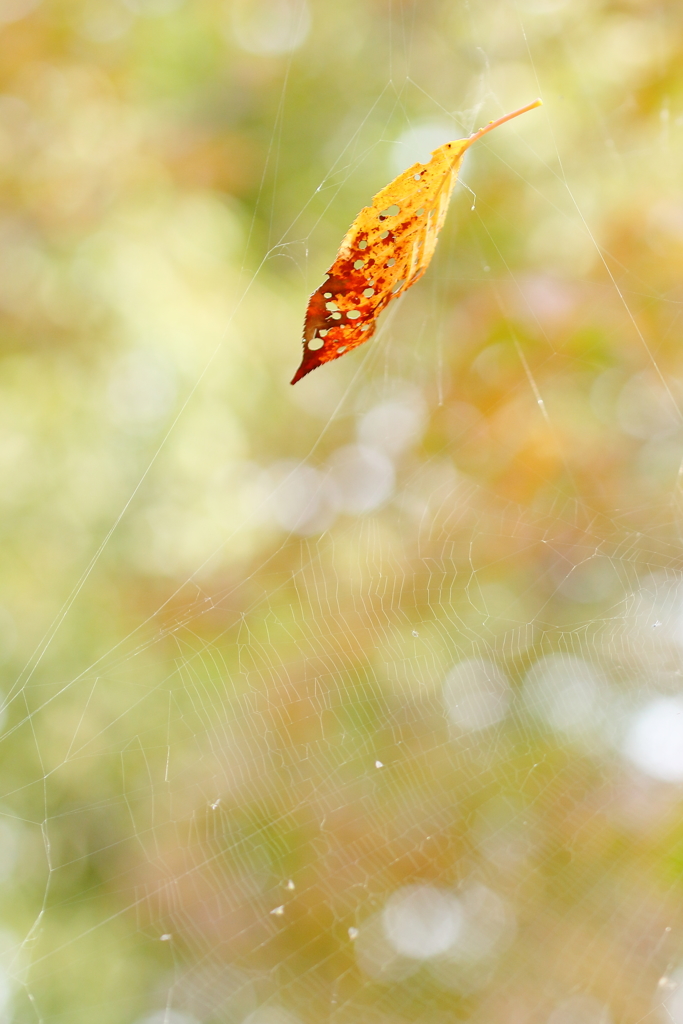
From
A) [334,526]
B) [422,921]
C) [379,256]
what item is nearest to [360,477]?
[334,526]

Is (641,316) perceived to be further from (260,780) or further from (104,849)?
(104,849)

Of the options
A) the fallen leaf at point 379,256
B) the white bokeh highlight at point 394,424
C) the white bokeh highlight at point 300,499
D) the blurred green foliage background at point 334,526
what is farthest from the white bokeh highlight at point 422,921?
the fallen leaf at point 379,256

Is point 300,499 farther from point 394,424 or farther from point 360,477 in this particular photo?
point 394,424

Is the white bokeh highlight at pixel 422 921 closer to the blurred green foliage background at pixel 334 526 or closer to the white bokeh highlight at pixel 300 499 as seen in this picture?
the blurred green foliage background at pixel 334 526

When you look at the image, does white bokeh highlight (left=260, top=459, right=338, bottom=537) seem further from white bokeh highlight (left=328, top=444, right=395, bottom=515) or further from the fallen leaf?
the fallen leaf

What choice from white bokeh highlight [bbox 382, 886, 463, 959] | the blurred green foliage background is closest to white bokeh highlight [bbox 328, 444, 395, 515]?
the blurred green foliage background
